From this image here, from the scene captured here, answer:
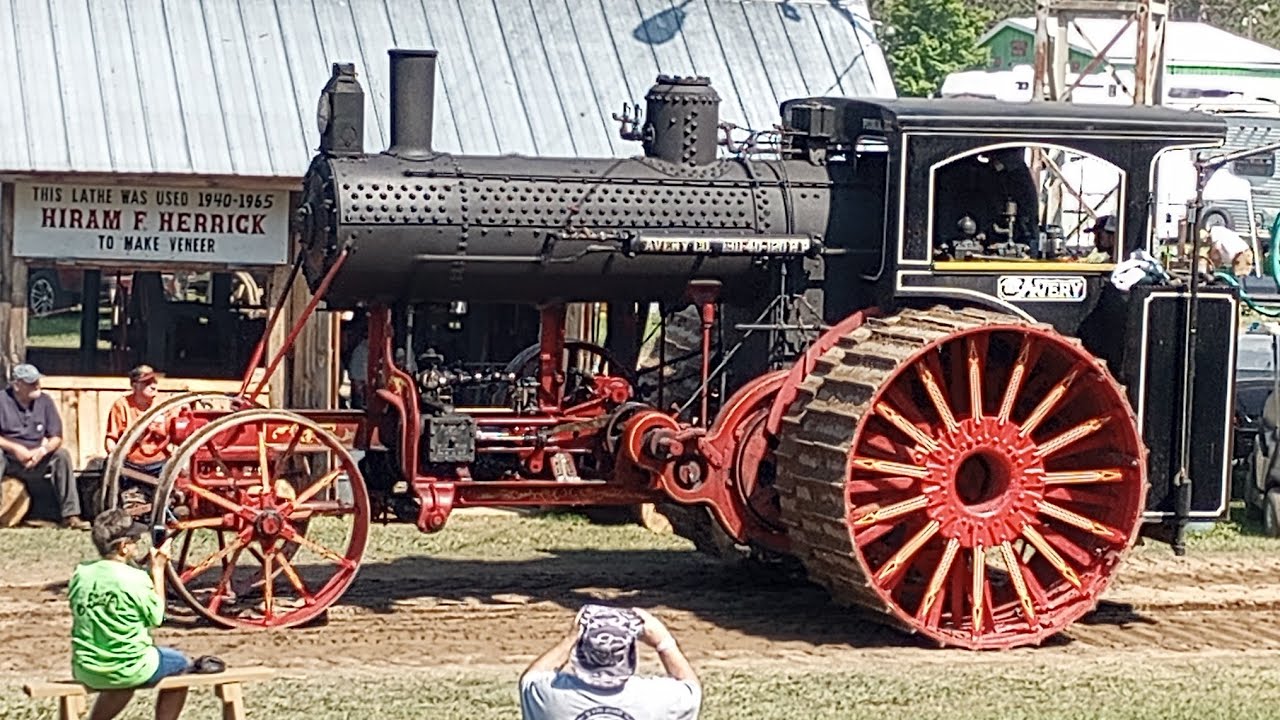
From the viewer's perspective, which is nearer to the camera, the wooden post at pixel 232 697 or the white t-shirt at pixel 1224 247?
the wooden post at pixel 232 697

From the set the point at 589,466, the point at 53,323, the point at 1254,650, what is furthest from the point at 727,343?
the point at 53,323

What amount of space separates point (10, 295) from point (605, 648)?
10.1 meters

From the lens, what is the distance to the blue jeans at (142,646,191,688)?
8.23m

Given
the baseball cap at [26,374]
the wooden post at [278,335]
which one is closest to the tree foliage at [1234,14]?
the wooden post at [278,335]

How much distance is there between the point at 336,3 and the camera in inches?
689

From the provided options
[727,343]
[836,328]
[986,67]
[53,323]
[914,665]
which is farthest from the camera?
[986,67]

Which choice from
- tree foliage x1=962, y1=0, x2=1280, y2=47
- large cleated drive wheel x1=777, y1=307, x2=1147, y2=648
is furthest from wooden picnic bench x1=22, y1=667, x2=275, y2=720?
tree foliage x1=962, y1=0, x2=1280, y2=47

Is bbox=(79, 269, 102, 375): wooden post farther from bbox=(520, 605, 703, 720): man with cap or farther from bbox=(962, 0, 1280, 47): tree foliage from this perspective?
bbox=(962, 0, 1280, 47): tree foliage

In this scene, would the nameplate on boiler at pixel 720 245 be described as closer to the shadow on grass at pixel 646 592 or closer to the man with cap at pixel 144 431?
the shadow on grass at pixel 646 592

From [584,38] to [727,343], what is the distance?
5.60 m

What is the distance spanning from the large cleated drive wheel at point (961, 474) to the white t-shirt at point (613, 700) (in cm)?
433

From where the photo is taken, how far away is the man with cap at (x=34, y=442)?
49.0ft

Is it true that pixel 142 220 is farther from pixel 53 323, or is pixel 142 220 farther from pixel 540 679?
pixel 53 323

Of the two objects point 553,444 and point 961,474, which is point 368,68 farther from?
point 961,474
